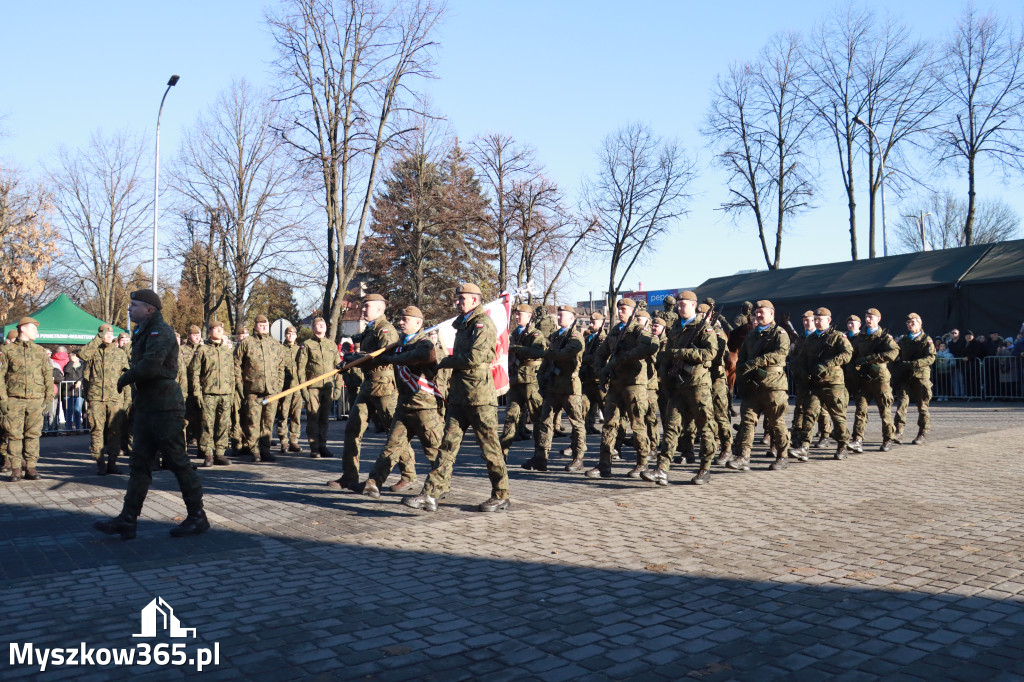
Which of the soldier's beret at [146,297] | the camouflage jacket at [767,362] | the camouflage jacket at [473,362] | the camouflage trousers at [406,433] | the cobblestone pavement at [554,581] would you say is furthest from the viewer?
the camouflage jacket at [767,362]

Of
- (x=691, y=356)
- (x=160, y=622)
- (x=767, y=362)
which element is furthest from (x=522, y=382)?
(x=160, y=622)

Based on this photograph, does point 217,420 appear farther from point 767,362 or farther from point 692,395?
point 767,362

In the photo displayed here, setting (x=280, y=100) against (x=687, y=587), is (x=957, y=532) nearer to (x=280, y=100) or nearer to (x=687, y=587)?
(x=687, y=587)

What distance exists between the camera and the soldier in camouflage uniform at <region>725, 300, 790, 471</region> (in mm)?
10672

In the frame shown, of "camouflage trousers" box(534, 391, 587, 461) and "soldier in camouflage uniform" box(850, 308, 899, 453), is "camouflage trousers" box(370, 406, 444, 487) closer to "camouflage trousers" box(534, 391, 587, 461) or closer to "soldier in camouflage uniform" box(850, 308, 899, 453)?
"camouflage trousers" box(534, 391, 587, 461)

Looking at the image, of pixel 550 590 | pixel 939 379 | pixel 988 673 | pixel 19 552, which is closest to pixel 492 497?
pixel 550 590

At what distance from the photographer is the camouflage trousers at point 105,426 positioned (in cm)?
1135

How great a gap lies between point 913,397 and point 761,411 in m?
3.87

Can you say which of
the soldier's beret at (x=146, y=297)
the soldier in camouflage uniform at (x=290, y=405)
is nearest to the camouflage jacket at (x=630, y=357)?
the soldier's beret at (x=146, y=297)

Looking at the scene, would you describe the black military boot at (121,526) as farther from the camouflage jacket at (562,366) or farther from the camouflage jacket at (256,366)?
the camouflage jacket at (256,366)

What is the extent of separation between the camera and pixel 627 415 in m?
10.2

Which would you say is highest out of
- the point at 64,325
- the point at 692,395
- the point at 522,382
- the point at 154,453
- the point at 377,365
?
the point at 64,325

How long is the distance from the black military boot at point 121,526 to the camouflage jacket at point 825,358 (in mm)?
8851

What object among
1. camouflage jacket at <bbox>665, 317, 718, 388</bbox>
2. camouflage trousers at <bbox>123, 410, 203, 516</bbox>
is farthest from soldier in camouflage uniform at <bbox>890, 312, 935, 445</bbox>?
camouflage trousers at <bbox>123, 410, 203, 516</bbox>
